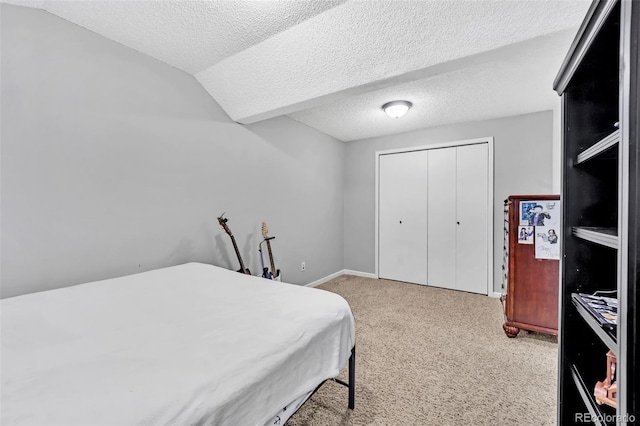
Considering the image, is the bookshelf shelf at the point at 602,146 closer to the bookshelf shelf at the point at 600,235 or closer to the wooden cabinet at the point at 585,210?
the wooden cabinet at the point at 585,210

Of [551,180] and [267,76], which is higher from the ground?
[267,76]

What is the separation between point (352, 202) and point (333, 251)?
2.92ft

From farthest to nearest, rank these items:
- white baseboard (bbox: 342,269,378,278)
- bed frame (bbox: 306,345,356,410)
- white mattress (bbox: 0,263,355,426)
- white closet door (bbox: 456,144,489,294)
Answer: white baseboard (bbox: 342,269,378,278) < white closet door (bbox: 456,144,489,294) < bed frame (bbox: 306,345,356,410) < white mattress (bbox: 0,263,355,426)

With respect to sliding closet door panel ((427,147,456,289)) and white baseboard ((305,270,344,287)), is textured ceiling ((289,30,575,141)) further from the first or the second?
white baseboard ((305,270,344,287))

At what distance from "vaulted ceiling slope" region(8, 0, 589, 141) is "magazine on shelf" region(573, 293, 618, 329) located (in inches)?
51.5

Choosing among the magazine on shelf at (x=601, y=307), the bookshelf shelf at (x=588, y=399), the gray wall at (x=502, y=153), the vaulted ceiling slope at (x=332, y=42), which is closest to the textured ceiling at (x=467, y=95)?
the vaulted ceiling slope at (x=332, y=42)

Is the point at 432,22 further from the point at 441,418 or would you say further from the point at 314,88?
the point at 441,418

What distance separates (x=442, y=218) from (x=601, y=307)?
2.87 m

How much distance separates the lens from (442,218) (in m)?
3.66

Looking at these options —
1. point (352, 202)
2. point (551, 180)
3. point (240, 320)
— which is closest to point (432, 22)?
point (240, 320)

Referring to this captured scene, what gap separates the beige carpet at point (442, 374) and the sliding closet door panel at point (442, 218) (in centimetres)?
78

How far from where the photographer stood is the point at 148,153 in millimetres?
2016

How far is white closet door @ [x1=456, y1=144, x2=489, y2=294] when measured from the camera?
3.38m

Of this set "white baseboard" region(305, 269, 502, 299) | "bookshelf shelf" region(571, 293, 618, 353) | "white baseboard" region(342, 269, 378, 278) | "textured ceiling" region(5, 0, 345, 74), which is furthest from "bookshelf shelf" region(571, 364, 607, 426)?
"white baseboard" region(342, 269, 378, 278)
